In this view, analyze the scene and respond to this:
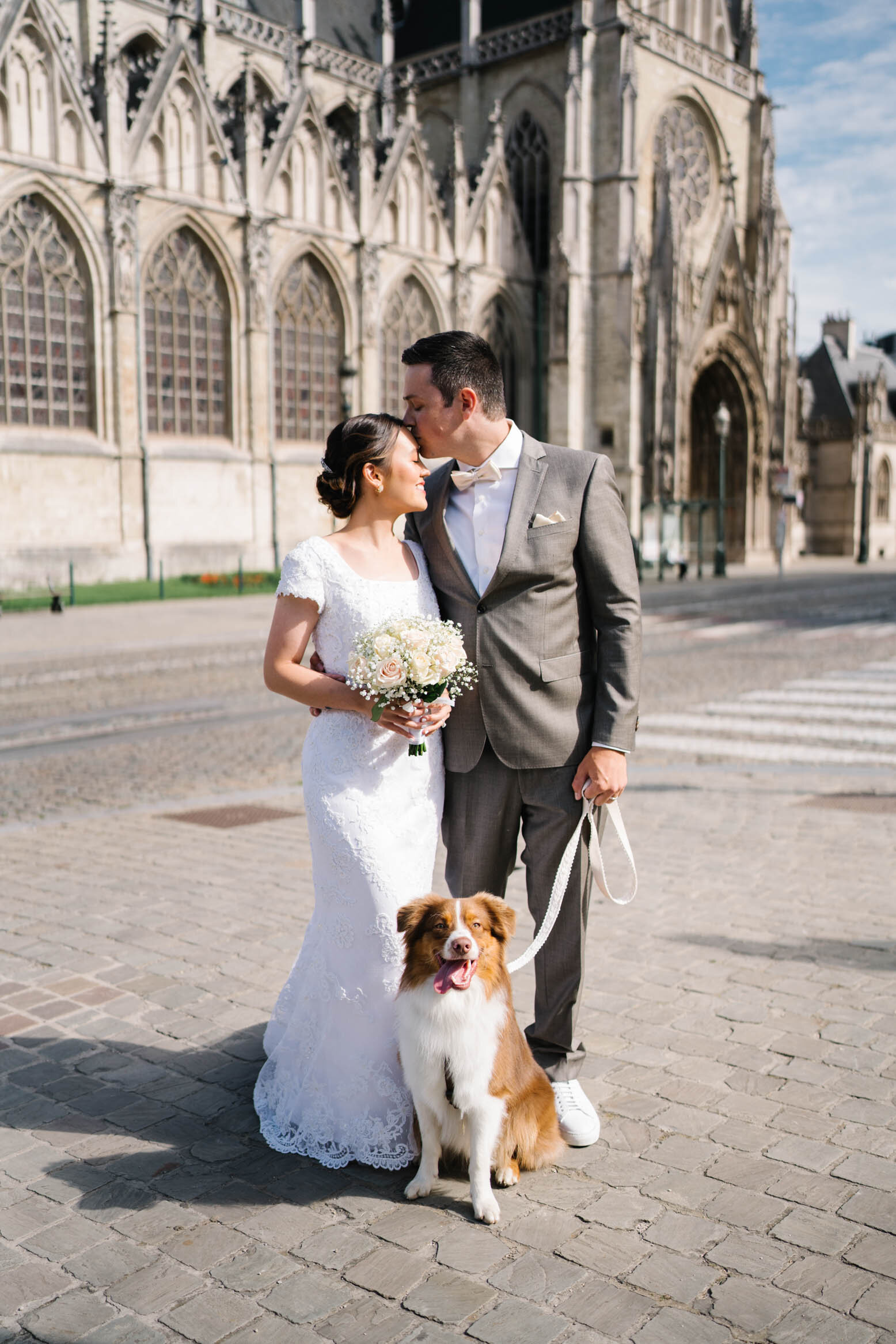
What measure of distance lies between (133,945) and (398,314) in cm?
3237

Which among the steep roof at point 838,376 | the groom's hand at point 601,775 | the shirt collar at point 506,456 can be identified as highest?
the steep roof at point 838,376

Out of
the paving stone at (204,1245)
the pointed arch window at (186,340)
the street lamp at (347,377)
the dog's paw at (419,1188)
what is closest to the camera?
the paving stone at (204,1245)

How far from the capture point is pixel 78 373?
1074 inches

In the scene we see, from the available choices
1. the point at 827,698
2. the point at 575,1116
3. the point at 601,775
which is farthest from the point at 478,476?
the point at 827,698

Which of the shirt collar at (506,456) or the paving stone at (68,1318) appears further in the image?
the shirt collar at (506,456)

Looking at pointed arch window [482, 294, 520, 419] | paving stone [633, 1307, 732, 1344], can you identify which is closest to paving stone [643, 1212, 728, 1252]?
paving stone [633, 1307, 732, 1344]

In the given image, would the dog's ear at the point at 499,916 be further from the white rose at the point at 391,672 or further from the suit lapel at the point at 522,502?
the suit lapel at the point at 522,502

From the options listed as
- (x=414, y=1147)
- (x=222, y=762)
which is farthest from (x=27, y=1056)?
(x=222, y=762)

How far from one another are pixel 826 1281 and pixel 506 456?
7.35 feet

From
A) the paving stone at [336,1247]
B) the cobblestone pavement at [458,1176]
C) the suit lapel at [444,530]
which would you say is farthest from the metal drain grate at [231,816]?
the paving stone at [336,1247]

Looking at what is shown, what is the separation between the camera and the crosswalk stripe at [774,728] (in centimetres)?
989

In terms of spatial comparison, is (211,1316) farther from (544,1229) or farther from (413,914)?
(413,914)

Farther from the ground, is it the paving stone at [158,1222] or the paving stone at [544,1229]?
the paving stone at [544,1229]

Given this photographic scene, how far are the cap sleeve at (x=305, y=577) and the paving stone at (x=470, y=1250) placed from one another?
5.48ft
